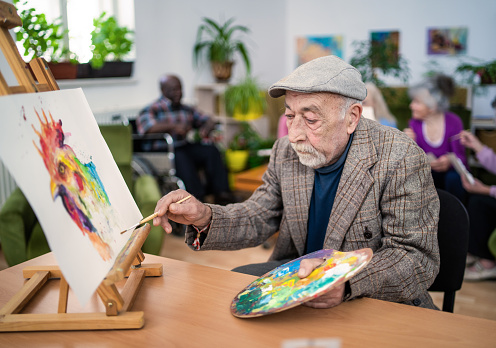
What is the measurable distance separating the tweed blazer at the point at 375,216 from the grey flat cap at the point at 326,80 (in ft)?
0.49

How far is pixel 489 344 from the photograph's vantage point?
3.00ft

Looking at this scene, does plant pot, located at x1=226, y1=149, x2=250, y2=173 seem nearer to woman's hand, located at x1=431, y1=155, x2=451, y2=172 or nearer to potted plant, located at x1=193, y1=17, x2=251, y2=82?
potted plant, located at x1=193, y1=17, x2=251, y2=82

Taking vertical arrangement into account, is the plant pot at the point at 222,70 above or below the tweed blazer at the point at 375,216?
above

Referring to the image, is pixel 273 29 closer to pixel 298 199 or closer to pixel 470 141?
pixel 470 141

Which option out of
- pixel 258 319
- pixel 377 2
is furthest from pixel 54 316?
pixel 377 2

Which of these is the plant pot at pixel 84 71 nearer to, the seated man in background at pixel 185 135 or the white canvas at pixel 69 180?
the seated man in background at pixel 185 135

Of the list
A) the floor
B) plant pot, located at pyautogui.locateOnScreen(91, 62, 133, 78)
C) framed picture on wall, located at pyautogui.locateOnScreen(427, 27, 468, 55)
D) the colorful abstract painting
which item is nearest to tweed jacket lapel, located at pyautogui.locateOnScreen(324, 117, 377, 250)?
the floor

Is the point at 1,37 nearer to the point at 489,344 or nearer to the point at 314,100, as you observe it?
the point at 314,100

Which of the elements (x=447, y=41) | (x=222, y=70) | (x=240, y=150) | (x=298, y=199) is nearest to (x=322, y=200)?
(x=298, y=199)

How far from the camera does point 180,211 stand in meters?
1.25

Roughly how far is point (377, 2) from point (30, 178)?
6.22 m

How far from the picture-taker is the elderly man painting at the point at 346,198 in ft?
4.05

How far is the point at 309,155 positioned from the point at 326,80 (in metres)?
0.22

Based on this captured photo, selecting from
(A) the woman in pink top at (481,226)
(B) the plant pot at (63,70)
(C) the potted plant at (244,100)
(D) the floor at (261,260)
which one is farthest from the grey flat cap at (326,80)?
(C) the potted plant at (244,100)
